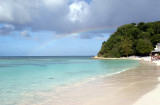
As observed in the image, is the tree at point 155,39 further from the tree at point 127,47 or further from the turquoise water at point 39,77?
the turquoise water at point 39,77

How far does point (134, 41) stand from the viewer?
253 feet

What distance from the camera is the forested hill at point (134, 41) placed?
71175mm

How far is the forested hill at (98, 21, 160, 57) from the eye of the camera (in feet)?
234

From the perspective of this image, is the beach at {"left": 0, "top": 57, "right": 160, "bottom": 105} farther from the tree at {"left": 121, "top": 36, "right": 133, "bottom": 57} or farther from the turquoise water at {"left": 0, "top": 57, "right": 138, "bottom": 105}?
the tree at {"left": 121, "top": 36, "right": 133, "bottom": 57}

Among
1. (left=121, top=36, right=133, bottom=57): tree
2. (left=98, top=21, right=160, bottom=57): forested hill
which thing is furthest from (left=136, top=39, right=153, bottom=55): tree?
(left=121, top=36, right=133, bottom=57): tree

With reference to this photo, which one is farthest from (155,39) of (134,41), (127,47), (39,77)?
(39,77)

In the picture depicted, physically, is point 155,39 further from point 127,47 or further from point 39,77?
point 39,77

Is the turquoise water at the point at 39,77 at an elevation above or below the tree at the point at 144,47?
below

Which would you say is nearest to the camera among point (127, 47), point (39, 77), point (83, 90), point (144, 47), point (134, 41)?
point (83, 90)

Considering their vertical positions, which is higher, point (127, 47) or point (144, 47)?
point (127, 47)

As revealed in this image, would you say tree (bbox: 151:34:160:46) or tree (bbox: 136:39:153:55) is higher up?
tree (bbox: 151:34:160:46)

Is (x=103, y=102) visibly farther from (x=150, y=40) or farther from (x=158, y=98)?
(x=150, y=40)

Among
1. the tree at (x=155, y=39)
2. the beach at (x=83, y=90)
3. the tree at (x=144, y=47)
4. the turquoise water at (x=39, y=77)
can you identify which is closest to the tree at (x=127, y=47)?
the tree at (x=144, y=47)

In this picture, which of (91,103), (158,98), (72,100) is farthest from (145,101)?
(72,100)
